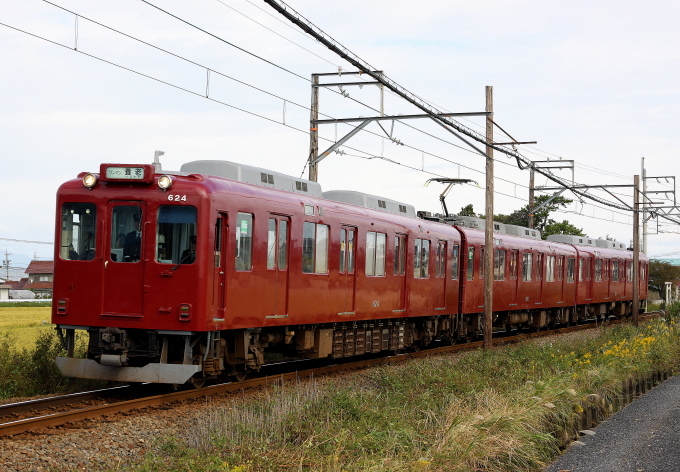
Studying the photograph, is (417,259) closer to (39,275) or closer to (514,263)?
(514,263)

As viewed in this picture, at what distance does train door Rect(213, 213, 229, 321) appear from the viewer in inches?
488

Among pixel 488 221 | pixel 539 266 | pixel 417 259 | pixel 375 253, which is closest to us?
pixel 375 253

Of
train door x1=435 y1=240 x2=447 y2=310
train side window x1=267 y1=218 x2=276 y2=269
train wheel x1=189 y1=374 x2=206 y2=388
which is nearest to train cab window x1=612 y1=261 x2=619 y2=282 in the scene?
train door x1=435 y1=240 x2=447 y2=310

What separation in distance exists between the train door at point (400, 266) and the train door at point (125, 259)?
7806 millimetres

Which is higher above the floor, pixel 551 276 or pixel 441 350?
pixel 551 276

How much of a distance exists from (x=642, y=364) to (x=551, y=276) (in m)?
15.4

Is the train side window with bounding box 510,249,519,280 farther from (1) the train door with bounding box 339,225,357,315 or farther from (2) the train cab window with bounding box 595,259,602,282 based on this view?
(1) the train door with bounding box 339,225,357,315

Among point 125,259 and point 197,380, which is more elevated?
point 125,259

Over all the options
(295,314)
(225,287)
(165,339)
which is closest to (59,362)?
(165,339)

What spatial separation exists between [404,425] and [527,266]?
19.8m

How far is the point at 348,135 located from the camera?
1933cm

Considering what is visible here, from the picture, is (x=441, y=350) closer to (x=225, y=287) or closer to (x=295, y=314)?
(x=295, y=314)

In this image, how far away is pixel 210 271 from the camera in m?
12.2

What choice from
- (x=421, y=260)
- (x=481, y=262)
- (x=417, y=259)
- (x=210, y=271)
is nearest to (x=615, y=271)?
(x=481, y=262)
